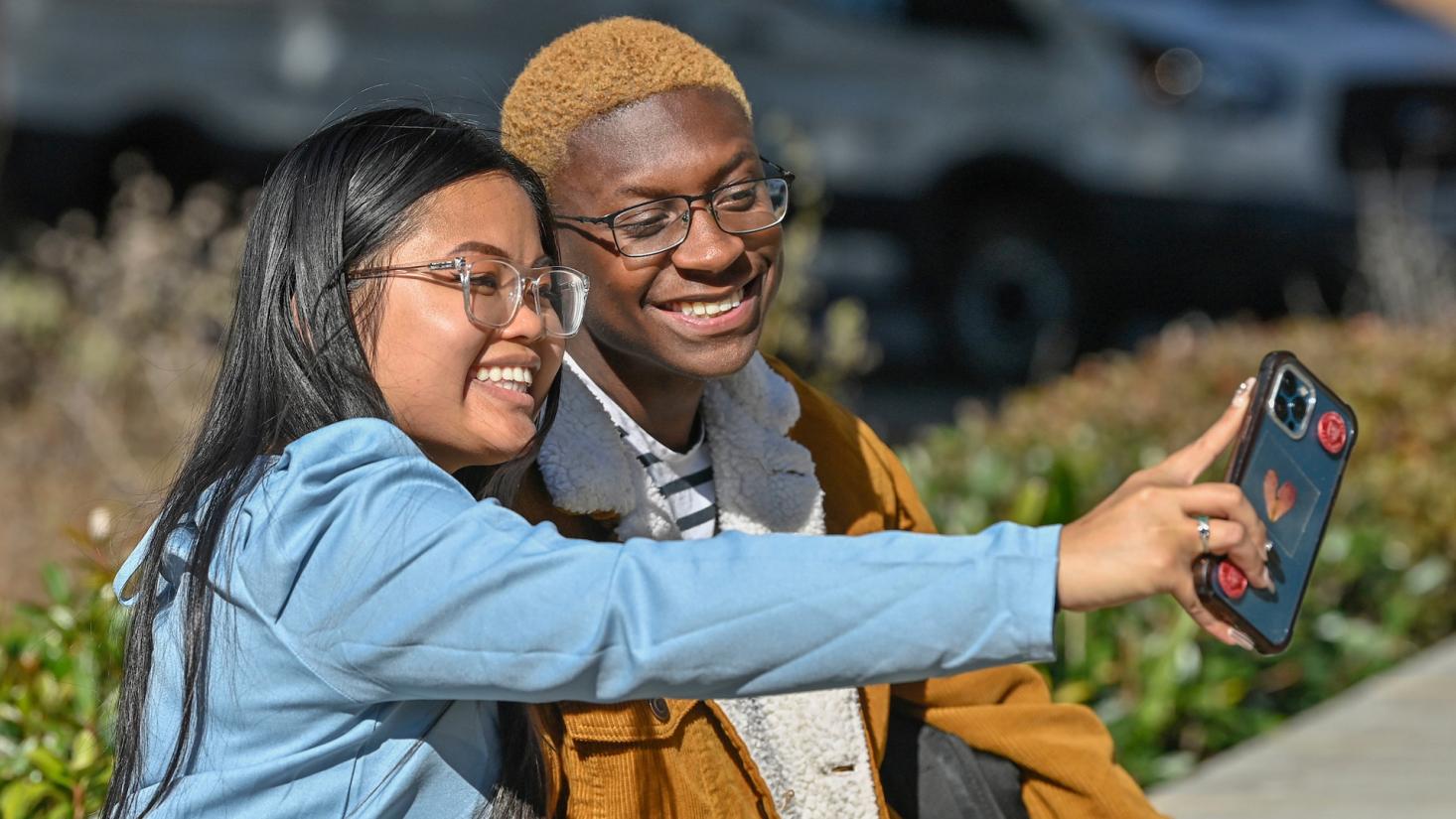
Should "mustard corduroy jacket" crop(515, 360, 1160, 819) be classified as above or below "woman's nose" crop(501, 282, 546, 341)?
below

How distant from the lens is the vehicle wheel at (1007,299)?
950 centimetres

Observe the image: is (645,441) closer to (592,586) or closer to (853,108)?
→ (592,586)

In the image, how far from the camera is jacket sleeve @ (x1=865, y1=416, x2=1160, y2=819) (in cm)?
276

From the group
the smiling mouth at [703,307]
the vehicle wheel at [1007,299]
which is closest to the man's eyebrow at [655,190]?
the smiling mouth at [703,307]

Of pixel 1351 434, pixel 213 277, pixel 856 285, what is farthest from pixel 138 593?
pixel 856 285

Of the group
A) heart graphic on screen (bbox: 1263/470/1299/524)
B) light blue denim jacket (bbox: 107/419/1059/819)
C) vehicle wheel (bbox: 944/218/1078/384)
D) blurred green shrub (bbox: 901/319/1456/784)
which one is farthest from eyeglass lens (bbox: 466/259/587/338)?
vehicle wheel (bbox: 944/218/1078/384)

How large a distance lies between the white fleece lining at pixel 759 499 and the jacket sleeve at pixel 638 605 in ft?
2.06

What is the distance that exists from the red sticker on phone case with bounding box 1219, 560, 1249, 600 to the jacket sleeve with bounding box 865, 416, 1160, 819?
44.7 inches

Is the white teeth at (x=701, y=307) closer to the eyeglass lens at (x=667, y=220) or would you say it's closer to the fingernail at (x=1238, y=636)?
the eyeglass lens at (x=667, y=220)

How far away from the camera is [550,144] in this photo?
246 centimetres

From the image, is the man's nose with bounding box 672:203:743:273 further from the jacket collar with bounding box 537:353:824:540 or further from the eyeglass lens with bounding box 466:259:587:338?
the eyeglass lens with bounding box 466:259:587:338

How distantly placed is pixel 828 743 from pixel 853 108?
22.9 feet

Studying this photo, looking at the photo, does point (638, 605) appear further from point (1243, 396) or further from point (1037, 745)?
point (1037, 745)

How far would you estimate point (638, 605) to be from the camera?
1.66 m
